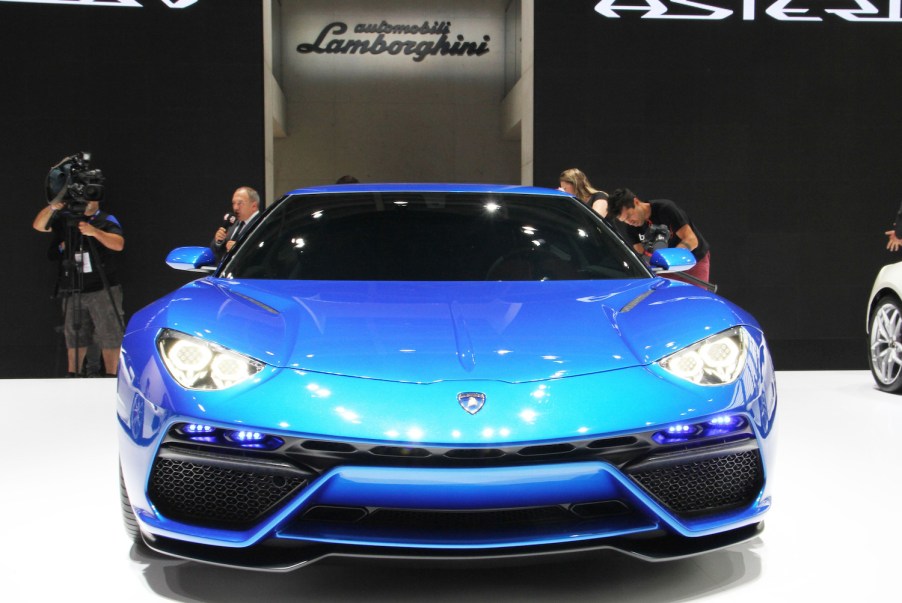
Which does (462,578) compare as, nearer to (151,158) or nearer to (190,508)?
(190,508)

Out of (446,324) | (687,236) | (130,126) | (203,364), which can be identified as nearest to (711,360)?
(446,324)

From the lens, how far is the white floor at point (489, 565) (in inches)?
75.6

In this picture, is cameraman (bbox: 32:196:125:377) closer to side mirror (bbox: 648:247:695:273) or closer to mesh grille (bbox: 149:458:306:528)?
side mirror (bbox: 648:247:695:273)

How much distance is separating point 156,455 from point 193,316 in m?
0.38

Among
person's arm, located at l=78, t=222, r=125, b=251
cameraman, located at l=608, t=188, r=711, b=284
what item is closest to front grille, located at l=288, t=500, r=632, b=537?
cameraman, located at l=608, t=188, r=711, b=284

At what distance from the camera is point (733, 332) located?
1957 millimetres

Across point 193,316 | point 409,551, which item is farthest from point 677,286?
point 193,316

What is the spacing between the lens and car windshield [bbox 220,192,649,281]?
8.39 feet

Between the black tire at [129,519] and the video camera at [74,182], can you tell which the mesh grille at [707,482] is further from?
the video camera at [74,182]

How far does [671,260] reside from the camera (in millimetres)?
2809

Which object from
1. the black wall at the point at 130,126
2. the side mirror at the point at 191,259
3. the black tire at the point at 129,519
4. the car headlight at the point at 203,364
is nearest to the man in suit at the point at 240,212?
the black wall at the point at 130,126

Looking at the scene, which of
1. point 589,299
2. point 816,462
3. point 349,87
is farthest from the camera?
point 349,87

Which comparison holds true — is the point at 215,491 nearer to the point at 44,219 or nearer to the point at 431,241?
the point at 431,241

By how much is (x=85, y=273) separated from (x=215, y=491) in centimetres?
484
